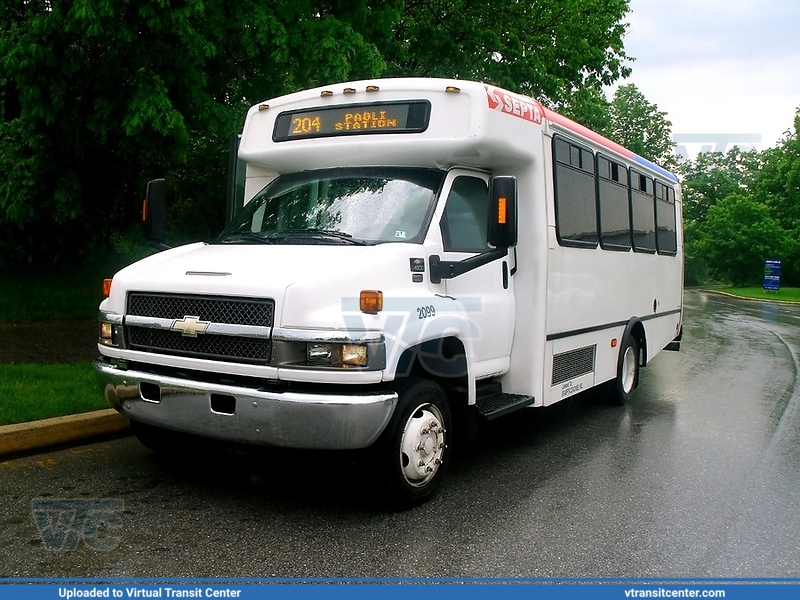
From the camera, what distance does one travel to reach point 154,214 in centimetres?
658

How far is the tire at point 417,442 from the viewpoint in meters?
5.18

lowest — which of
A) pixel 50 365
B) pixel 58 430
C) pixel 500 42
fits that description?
pixel 58 430

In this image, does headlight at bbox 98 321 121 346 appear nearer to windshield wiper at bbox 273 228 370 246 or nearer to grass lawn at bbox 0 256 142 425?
grass lawn at bbox 0 256 142 425

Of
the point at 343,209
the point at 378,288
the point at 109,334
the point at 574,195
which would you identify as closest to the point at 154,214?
the point at 109,334

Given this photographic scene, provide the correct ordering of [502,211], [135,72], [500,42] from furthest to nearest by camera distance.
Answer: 1. [500,42]
2. [135,72]
3. [502,211]

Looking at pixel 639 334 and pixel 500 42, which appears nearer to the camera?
pixel 639 334

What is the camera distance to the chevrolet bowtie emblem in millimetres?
5078

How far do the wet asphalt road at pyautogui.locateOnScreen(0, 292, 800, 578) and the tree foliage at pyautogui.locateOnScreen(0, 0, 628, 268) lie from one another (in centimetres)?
489

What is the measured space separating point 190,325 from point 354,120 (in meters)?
2.17

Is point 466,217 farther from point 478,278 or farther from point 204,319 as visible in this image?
point 204,319

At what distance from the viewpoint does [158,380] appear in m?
5.24

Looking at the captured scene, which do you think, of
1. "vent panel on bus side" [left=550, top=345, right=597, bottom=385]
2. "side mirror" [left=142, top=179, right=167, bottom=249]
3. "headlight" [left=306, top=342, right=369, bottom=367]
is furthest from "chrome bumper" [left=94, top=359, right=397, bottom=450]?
"vent panel on bus side" [left=550, top=345, right=597, bottom=385]

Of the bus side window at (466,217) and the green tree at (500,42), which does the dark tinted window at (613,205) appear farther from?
the green tree at (500,42)

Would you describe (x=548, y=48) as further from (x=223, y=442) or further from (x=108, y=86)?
(x=223, y=442)
